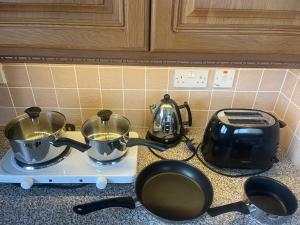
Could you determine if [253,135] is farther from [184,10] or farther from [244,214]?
[184,10]

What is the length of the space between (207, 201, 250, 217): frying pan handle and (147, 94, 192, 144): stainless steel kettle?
14.5 inches

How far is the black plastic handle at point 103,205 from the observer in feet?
2.07

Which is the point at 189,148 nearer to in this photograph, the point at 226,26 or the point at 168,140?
the point at 168,140

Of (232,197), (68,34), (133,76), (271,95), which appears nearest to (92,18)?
(68,34)

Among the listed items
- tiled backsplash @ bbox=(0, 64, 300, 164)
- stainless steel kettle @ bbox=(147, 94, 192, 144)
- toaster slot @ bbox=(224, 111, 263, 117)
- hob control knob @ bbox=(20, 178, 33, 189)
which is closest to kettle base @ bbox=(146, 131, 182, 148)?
stainless steel kettle @ bbox=(147, 94, 192, 144)

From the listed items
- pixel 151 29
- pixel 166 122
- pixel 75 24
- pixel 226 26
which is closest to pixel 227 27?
pixel 226 26

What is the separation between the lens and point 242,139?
757 millimetres

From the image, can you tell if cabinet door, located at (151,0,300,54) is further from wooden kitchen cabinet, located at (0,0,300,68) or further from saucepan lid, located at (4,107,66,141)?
saucepan lid, located at (4,107,66,141)

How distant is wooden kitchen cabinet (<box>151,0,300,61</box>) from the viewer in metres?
0.49

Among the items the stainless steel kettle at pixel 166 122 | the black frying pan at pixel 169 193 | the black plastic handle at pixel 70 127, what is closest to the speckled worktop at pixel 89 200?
the black frying pan at pixel 169 193

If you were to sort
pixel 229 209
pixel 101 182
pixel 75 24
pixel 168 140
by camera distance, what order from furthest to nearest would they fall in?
pixel 168 140 < pixel 101 182 < pixel 229 209 < pixel 75 24

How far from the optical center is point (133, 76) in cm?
94

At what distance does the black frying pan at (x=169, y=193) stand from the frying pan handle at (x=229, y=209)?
4 cm

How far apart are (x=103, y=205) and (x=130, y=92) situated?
1.63 ft
